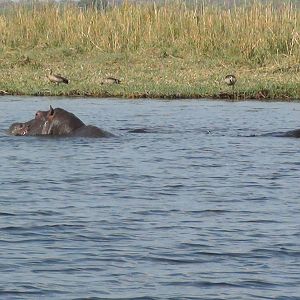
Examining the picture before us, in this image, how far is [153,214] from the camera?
7707 millimetres

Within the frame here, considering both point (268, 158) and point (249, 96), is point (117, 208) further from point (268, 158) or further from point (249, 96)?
point (249, 96)

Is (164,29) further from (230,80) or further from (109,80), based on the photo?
(230,80)

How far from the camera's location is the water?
19.3ft

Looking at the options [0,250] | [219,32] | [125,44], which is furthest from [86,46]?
[0,250]

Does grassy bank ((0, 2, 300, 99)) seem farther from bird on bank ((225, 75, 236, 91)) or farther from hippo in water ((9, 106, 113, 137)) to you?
hippo in water ((9, 106, 113, 137))

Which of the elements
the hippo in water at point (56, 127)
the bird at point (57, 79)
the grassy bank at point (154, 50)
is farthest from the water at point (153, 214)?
the grassy bank at point (154, 50)

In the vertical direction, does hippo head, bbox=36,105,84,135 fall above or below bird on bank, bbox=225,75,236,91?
below

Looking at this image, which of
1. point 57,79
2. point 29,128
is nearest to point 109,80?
point 57,79

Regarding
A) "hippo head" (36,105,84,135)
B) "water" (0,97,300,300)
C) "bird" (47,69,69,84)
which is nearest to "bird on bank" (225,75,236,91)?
"bird" (47,69,69,84)

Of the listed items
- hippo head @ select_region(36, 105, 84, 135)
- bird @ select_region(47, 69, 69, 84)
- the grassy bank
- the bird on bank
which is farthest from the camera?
the grassy bank

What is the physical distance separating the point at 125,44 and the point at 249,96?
17.1ft

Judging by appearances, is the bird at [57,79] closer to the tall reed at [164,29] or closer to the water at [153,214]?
the tall reed at [164,29]

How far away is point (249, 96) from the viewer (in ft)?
56.0

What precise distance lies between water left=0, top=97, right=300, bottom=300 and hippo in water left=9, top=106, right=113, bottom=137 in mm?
132
